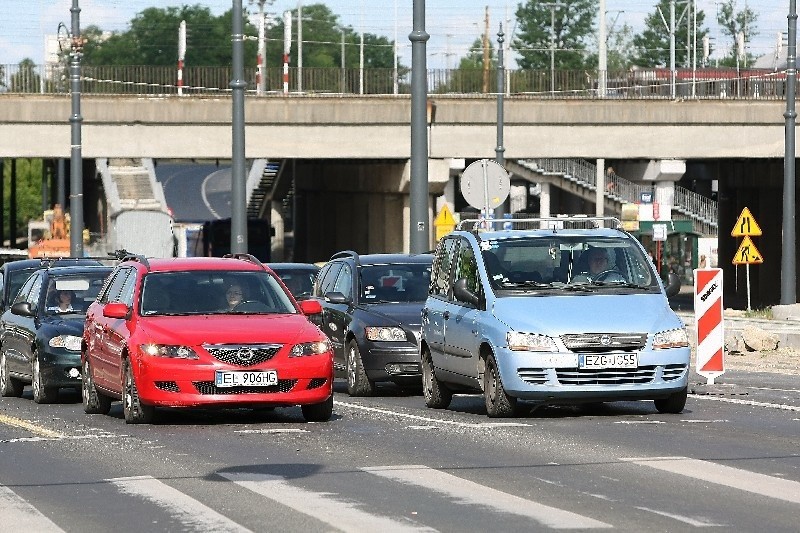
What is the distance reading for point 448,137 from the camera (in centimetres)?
5456

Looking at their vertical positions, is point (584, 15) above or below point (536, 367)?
above

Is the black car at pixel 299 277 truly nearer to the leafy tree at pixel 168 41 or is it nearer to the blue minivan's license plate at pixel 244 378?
the blue minivan's license plate at pixel 244 378

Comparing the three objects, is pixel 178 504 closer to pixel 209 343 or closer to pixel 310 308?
pixel 209 343

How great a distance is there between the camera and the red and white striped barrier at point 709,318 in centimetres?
2153

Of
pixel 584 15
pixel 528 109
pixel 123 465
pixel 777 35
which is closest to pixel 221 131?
pixel 528 109

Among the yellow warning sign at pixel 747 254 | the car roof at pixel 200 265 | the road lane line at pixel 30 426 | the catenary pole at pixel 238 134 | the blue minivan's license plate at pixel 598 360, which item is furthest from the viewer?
the yellow warning sign at pixel 747 254

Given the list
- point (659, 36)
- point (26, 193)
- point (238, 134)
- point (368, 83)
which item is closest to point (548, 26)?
point (659, 36)

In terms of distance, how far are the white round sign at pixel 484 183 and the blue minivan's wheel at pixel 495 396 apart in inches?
635

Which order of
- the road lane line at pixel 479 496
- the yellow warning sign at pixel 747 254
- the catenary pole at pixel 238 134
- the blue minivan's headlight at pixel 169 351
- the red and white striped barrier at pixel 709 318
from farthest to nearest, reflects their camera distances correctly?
1. the yellow warning sign at pixel 747 254
2. the catenary pole at pixel 238 134
3. the red and white striped barrier at pixel 709 318
4. the blue minivan's headlight at pixel 169 351
5. the road lane line at pixel 479 496

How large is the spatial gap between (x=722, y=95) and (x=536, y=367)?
1577 inches

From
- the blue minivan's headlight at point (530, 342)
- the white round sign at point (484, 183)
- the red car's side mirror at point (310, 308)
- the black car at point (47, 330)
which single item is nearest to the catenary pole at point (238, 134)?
the white round sign at point (484, 183)

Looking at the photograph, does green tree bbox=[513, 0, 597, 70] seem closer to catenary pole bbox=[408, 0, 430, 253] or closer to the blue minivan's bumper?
catenary pole bbox=[408, 0, 430, 253]

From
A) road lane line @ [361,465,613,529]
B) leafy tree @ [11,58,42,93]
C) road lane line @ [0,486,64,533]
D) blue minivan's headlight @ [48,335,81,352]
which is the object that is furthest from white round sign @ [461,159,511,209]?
road lane line @ [0,486,64,533]

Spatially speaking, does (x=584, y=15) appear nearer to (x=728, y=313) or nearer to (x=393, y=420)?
(x=728, y=313)
